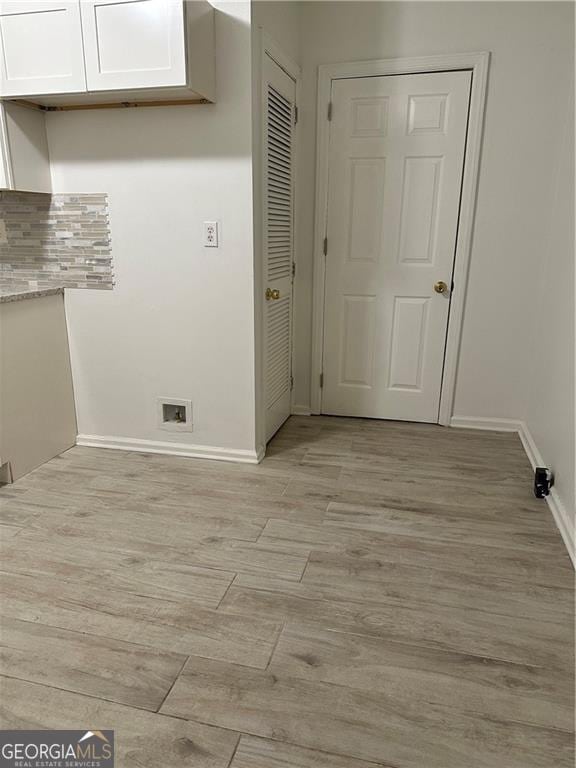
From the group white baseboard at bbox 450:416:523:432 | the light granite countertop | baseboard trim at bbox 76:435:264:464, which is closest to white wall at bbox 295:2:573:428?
white baseboard at bbox 450:416:523:432

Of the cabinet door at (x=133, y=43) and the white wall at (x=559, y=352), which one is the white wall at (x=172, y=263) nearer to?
the cabinet door at (x=133, y=43)

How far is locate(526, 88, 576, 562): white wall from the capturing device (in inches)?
86.1

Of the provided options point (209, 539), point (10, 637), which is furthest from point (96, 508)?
point (10, 637)

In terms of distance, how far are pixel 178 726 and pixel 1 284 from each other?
2.45 metres

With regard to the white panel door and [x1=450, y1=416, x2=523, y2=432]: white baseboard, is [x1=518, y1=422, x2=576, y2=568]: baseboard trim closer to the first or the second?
[x1=450, y1=416, x2=523, y2=432]: white baseboard

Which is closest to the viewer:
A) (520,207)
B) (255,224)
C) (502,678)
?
(502,678)

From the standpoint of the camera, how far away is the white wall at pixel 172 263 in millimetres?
2340

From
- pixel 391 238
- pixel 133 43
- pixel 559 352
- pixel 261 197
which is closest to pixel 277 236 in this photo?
pixel 261 197

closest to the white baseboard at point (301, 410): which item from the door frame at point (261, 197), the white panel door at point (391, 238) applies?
the white panel door at point (391, 238)

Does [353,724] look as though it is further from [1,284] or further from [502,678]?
[1,284]

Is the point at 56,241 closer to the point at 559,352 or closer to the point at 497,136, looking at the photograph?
the point at 497,136

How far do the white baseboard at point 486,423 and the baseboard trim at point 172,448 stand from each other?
51.9 inches

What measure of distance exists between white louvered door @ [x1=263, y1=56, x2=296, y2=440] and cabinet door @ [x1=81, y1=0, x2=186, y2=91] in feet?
1.69

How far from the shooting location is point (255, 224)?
2422 millimetres
